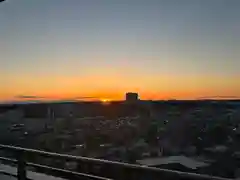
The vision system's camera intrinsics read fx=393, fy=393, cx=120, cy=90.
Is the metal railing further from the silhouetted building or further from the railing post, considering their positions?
the silhouetted building

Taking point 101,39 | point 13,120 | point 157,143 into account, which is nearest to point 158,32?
point 101,39

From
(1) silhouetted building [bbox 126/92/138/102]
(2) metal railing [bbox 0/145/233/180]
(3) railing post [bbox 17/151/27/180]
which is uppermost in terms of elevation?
(1) silhouetted building [bbox 126/92/138/102]

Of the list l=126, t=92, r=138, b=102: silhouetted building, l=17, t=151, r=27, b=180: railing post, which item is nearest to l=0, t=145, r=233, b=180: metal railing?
l=17, t=151, r=27, b=180: railing post

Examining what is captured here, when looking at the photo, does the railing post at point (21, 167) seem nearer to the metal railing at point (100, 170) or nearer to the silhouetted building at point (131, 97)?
the metal railing at point (100, 170)

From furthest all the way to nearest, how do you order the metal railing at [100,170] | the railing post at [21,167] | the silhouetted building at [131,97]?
the silhouetted building at [131,97] < the railing post at [21,167] < the metal railing at [100,170]

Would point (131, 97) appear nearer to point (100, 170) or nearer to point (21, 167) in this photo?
point (21, 167)

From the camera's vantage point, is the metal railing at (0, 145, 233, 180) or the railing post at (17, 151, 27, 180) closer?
the metal railing at (0, 145, 233, 180)

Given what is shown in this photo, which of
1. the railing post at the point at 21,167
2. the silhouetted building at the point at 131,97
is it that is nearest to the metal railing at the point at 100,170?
the railing post at the point at 21,167

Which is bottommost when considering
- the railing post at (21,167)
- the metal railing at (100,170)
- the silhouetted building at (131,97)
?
the railing post at (21,167)

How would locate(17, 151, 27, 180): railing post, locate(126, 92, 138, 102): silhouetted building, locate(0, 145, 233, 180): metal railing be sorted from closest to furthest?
locate(0, 145, 233, 180): metal railing
locate(17, 151, 27, 180): railing post
locate(126, 92, 138, 102): silhouetted building
